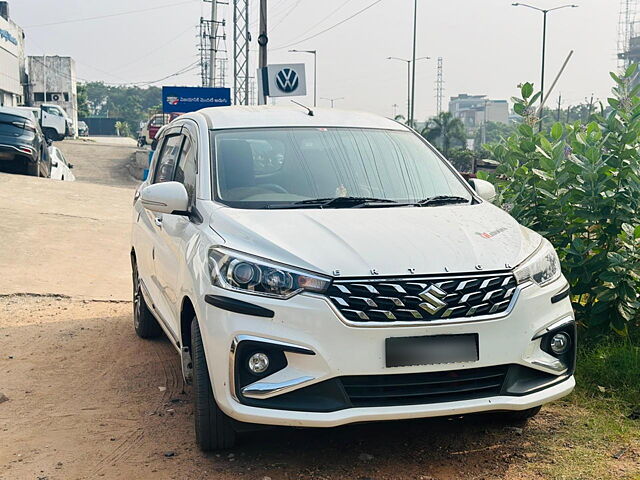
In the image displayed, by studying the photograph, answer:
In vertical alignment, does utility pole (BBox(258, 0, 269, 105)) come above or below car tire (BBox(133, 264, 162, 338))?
above

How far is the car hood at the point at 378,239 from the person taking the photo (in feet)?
11.9

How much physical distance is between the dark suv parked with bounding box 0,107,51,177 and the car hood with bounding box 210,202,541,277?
15091 mm

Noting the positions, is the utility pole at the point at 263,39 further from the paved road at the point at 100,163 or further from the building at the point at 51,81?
the building at the point at 51,81

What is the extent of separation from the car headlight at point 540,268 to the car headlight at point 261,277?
3.18ft

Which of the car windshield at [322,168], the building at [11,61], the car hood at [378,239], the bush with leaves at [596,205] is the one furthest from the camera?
the building at [11,61]

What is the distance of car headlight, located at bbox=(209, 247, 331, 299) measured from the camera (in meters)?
3.58

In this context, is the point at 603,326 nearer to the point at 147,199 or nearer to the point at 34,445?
the point at 147,199

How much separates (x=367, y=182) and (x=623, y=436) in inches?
77.8

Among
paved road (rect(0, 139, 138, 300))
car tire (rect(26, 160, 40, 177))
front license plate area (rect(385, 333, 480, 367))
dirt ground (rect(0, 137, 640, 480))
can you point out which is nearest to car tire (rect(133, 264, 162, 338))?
dirt ground (rect(0, 137, 640, 480))

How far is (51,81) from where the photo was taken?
74.9m

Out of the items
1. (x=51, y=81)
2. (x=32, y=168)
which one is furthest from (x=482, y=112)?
(x=32, y=168)

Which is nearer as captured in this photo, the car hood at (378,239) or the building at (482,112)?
the car hood at (378,239)

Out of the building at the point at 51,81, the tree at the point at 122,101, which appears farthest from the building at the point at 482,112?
the building at the point at 51,81

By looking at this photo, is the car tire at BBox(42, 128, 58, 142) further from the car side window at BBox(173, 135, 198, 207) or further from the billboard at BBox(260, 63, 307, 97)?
the car side window at BBox(173, 135, 198, 207)
